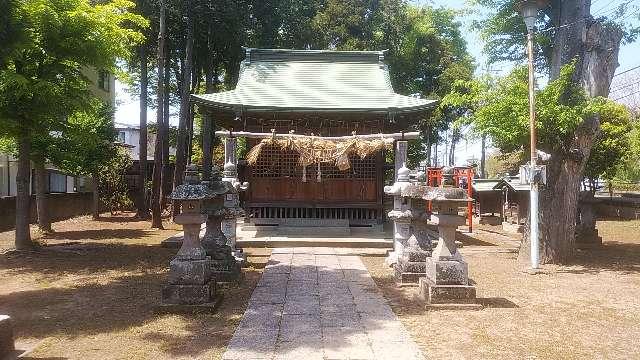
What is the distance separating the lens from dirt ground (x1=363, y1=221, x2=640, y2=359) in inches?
216

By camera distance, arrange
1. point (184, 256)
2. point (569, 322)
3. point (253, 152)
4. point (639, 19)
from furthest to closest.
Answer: point (253, 152), point (639, 19), point (184, 256), point (569, 322)

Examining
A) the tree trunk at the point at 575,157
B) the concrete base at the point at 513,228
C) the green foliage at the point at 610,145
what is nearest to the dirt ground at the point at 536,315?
the tree trunk at the point at 575,157

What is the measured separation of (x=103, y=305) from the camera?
7336 millimetres

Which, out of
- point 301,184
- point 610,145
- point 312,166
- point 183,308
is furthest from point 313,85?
point 610,145

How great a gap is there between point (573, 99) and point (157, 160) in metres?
15.9

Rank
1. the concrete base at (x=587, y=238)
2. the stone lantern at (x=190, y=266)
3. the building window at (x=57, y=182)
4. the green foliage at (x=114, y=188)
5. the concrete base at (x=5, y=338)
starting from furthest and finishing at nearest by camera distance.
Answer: the building window at (x=57, y=182) → the green foliage at (x=114, y=188) → the concrete base at (x=587, y=238) → the stone lantern at (x=190, y=266) → the concrete base at (x=5, y=338)

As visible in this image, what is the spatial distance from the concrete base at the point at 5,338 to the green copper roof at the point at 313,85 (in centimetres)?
1043

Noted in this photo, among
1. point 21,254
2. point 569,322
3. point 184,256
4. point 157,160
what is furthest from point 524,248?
point 157,160

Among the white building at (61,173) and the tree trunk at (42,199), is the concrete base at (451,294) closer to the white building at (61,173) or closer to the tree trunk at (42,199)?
the white building at (61,173)

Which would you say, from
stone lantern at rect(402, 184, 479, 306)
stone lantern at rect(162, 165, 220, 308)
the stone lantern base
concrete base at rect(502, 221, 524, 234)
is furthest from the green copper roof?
concrete base at rect(502, 221, 524, 234)

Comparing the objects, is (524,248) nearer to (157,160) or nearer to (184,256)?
(184,256)

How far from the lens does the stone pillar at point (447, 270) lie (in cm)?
734

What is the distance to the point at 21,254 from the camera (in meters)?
11.6

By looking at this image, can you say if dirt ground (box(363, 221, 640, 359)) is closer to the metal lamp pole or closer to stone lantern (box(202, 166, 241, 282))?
the metal lamp pole
